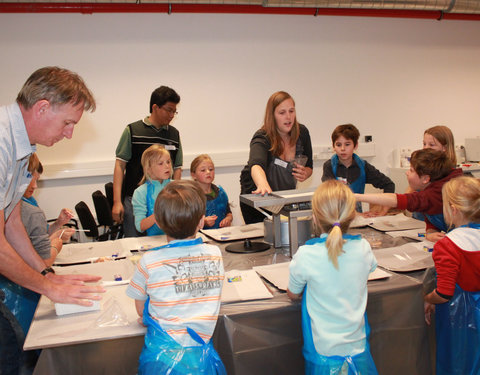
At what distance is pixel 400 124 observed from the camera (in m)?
5.27

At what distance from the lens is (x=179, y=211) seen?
4.84 feet

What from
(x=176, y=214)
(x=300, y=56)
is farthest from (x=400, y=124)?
(x=176, y=214)

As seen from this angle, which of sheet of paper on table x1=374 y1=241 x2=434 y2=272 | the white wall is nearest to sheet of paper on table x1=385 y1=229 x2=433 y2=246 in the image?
sheet of paper on table x1=374 y1=241 x2=434 y2=272

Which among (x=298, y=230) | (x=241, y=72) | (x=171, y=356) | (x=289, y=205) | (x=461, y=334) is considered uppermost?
(x=241, y=72)

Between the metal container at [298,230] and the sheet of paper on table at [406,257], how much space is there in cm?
35

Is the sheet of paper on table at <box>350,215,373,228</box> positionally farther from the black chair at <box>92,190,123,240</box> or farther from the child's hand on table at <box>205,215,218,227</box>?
Result: the black chair at <box>92,190,123,240</box>

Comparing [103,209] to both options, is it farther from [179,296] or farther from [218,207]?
[179,296]

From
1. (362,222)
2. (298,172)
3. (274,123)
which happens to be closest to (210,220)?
(298,172)

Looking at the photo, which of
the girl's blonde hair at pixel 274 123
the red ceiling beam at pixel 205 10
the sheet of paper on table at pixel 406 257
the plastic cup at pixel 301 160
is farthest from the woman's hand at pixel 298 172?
the red ceiling beam at pixel 205 10

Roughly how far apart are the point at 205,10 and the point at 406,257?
3.33 meters

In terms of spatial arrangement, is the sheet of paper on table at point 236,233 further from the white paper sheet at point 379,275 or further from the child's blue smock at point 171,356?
the child's blue smock at point 171,356

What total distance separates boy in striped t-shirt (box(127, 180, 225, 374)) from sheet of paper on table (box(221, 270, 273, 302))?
0.18m

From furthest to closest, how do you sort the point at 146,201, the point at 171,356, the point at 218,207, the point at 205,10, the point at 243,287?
1. the point at 205,10
2. the point at 218,207
3. the point at 146,201
4. the point at 243,287
5. the point at 171,356

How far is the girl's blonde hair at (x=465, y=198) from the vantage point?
6.03ft
